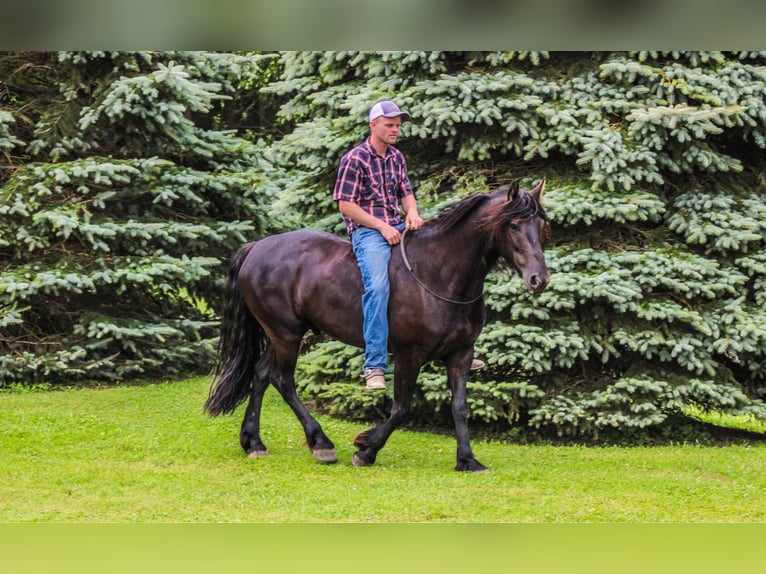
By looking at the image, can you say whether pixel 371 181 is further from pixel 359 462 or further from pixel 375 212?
pixel 359 462

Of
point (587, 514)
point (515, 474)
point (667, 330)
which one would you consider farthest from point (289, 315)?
point (667, 330)

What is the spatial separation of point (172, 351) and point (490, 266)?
614 centimetres

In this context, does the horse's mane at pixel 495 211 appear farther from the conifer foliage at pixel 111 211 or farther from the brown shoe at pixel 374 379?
the conifer foliage at pixel 111 211

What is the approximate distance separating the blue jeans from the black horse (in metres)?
0.13

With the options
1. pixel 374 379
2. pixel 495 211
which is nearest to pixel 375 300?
pixel 374 379

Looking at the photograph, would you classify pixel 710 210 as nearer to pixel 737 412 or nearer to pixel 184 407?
pixel 737 412

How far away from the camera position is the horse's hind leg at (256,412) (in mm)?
8469

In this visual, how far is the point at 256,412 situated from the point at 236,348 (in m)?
0.60

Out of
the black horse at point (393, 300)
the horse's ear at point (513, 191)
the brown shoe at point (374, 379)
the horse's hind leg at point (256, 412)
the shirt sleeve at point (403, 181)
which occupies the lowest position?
the horse's hind leg at point (256, 412)

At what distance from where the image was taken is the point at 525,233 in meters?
7.04

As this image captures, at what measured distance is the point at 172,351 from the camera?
41.1ft

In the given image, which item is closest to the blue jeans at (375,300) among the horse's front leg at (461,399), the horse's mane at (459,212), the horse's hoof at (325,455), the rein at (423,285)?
the rein at (423,285)

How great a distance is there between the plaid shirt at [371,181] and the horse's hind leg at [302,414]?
1246mm
